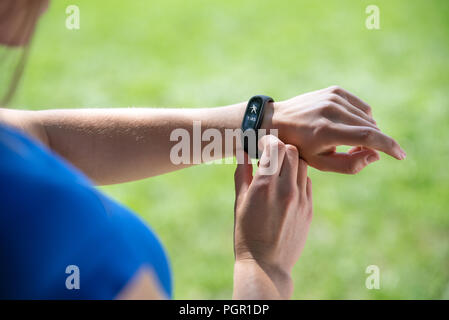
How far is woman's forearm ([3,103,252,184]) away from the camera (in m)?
1.04

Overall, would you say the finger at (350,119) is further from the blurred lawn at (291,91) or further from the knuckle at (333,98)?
the blurred lawn at (291,91)

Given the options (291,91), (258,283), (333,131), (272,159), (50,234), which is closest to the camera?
(50,234)

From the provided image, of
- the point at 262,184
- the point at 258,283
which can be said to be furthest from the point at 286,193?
the point at 258,283

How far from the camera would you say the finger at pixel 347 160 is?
3.43 feet

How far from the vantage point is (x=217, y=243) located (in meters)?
2.21

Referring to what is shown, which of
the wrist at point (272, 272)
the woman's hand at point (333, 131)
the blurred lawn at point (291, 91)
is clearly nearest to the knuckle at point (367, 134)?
the woman's hand at point (333, 131)

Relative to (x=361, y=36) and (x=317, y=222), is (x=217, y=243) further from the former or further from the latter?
(x=361, y=36)

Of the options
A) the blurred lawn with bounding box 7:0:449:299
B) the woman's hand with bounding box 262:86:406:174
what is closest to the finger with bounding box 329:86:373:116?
the woman's hand with bounding box 262:86:406:174

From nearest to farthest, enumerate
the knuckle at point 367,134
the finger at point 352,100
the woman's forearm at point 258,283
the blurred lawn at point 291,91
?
the woman's forearm at point 258,283 → the knuckle at point 367,134 → the finger at point 352,100 → the blurred lawn at point 291,91

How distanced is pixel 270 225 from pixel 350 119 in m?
0.33

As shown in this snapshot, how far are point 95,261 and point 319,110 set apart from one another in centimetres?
66

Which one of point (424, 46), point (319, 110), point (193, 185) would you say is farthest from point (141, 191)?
point (424, 46)

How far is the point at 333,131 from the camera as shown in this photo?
102 cm

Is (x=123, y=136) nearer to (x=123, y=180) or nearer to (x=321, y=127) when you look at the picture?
(x=123, y=180)
